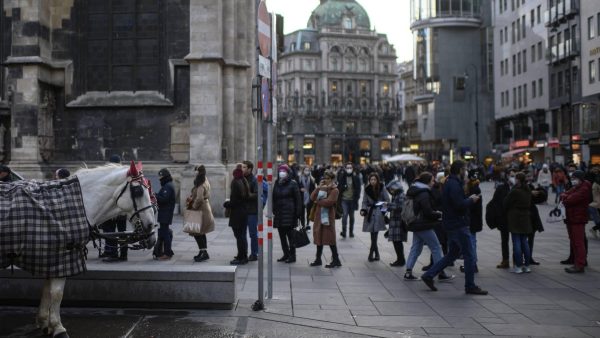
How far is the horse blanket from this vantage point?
647 centimetres

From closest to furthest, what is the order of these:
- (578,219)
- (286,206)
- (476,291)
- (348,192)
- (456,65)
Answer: (476,291) < (578,219) < (286,206) < (348,192) < (456,65)

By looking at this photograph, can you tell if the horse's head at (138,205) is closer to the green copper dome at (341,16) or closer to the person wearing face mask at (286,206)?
the person wearing face mask at (286,206)

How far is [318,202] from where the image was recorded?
12195 mm

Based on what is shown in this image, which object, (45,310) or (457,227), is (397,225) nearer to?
(457,227)

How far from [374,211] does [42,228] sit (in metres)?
7.54

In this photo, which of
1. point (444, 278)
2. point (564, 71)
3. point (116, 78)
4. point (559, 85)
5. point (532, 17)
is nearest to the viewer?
point (444, 278)

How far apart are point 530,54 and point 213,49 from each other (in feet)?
134

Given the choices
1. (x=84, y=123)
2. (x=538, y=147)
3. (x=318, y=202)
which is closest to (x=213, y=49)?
(x=84, y=123)

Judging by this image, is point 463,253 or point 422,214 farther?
point 422,214

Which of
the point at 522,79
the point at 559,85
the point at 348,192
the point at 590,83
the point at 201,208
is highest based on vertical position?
the point at 522,79

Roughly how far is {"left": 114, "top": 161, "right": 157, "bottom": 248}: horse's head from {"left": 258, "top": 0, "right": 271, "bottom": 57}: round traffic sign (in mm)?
2468

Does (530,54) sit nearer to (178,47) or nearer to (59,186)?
(178,47)

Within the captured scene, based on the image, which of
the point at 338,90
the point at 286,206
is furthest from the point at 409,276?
the point at 338,90

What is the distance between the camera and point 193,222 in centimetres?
1237
